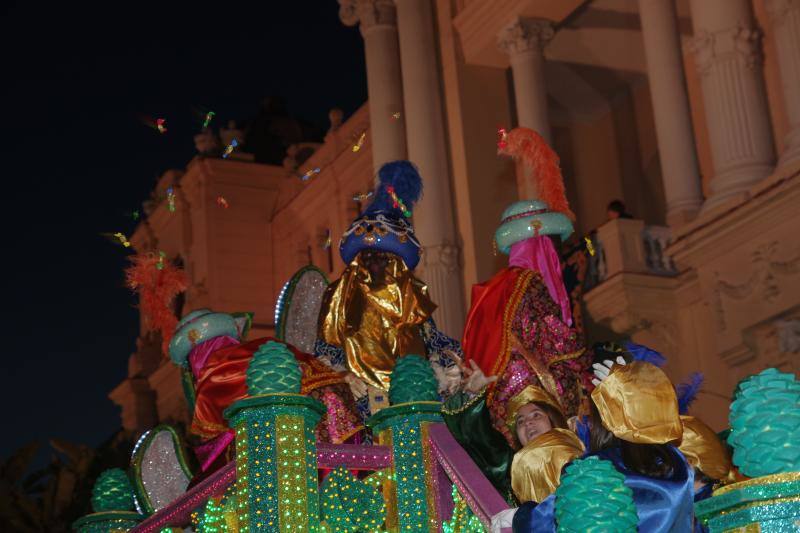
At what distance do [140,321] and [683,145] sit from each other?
16.6 m

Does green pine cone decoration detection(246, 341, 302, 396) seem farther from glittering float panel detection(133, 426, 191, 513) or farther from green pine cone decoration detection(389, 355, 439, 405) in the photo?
glittering float panel detection(133, 426, 191, 513)

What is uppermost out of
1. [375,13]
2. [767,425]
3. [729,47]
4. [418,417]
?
[375,13]

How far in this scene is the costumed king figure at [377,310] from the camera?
23.9 ft

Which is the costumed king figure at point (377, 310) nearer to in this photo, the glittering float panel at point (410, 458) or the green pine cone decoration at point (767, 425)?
the glittering float panel at point (410, 458)

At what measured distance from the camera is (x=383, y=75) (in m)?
16.8

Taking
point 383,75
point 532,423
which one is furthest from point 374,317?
point 383,75

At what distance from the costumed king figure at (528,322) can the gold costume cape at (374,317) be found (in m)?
0.56

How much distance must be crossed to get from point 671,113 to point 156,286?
6.93m

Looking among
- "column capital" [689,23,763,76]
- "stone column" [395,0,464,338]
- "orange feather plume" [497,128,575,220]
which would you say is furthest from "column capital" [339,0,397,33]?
"orange feather plume" [497,128,575,220]

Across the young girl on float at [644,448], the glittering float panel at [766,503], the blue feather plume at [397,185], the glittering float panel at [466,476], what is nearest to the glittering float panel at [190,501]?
the glittering float panel at [466,476]

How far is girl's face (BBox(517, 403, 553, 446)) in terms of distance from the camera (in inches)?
194

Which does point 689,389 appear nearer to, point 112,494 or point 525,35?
point 112,494

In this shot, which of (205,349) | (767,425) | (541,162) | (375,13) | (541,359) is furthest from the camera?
(375,13)

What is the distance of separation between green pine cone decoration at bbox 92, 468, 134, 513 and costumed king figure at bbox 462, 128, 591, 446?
1.79 meters
